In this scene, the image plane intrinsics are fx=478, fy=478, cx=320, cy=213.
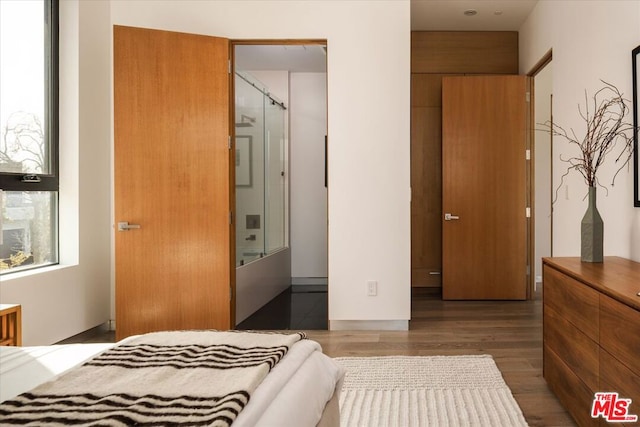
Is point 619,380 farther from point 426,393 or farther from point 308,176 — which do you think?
point 308,176

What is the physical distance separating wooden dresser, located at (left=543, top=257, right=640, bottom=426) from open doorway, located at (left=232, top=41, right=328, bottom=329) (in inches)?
77.0

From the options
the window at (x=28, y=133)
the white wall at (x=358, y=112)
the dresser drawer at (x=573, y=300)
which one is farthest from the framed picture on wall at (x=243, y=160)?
the dresser drawer at (x=573, y=300)

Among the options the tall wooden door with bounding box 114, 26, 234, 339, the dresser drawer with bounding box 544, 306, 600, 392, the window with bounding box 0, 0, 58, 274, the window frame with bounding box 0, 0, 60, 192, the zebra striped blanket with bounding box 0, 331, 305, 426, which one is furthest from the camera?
the tall wooden door with bounding box 114, 26, 234, 339

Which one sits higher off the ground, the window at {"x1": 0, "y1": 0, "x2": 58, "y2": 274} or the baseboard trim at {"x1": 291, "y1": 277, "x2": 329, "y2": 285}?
the window at {"x1": 0, "y1": 0, "x2": 58, "y2": 274}

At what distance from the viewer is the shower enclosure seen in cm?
430

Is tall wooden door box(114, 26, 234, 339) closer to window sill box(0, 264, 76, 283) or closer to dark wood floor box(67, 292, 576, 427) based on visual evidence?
window sill box(0, 264, 76, 283)

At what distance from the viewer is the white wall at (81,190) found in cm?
317

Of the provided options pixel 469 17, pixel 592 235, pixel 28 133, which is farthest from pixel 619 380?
pixel 469 17

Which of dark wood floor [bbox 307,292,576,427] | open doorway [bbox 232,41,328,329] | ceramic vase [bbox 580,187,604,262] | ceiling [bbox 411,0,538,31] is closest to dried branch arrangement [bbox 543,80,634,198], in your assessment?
ceramic vase [bbox 580,187,604,262]

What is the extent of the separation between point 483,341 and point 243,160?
2.55m

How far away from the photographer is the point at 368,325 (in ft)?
12.5

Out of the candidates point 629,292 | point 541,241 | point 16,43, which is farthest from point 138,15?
point 541,241

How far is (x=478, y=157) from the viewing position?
500cm

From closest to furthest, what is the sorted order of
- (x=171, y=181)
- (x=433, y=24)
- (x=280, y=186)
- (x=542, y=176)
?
(x=171, y=181)
(x=433, y=24)
(x=542, y=176)
(x=280, y=186)
